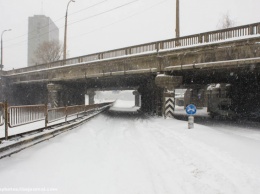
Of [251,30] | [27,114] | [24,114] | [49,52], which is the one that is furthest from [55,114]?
[49,52]

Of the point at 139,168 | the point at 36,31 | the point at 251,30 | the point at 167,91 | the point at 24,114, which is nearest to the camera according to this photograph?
the point at 139,168

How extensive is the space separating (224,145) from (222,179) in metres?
3.36

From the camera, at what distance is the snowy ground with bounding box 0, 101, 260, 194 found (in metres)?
5.38

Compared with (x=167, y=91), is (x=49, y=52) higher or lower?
higher

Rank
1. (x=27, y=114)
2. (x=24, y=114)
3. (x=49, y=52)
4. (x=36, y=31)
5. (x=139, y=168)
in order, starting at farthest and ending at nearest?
(x=36, y=31)
(x=49, y=52)
(x=27, y=114)
(x=24, y=114)
(x=139, y=168)

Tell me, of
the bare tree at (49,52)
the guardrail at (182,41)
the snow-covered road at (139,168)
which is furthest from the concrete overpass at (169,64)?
the bare tree at (49,52)

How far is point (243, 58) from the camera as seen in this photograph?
1594 cm

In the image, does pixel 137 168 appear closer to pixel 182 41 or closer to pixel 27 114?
pixel 27 114

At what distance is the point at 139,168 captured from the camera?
6.97 m

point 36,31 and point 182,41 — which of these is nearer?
point 182,41

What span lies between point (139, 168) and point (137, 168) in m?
0.06

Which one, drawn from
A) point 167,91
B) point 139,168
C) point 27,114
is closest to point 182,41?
point 167,91

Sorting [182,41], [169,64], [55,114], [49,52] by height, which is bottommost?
[55,114]

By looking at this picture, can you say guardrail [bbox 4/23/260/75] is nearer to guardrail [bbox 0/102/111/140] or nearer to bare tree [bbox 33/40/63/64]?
guardrail [bbox 0/102/111/140]
